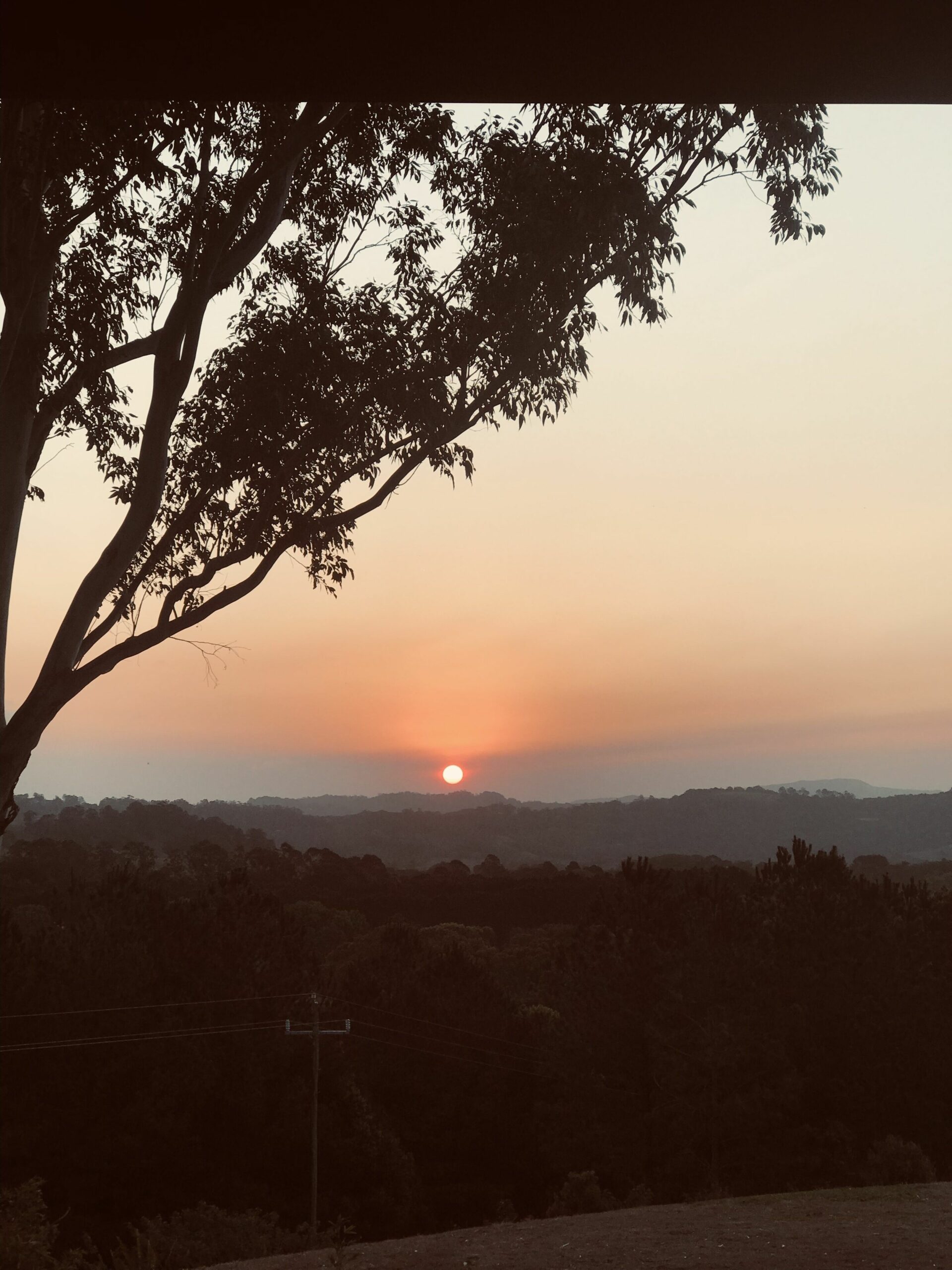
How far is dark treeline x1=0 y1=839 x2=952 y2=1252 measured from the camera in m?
30.6

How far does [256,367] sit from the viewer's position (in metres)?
9.12

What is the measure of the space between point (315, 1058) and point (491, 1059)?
7.08 metres

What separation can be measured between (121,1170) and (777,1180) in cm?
1745

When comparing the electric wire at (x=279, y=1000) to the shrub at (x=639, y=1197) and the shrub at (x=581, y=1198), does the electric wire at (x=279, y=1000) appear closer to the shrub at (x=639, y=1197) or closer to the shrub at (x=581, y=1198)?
the shrub at (x=581, y=1198)

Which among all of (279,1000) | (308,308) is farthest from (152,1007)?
(308,308)

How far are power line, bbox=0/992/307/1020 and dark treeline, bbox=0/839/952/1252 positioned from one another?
0.45ft

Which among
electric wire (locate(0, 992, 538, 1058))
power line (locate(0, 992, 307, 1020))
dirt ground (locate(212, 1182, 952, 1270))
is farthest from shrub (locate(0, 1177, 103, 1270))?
power line (locate(0, 992, 307, 1020))

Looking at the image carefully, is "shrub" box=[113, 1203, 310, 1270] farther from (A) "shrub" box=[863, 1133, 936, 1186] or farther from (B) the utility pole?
(A) "shrub" box=[863, 1133, 936, 1186]

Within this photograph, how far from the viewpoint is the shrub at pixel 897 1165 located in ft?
81.9

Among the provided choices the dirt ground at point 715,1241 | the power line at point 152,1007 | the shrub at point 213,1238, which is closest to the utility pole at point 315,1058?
the power line at point 152,1007

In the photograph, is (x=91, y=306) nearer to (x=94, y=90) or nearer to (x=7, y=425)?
(x=7, y=425)

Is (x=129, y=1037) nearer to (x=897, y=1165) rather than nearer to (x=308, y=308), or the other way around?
(x=897, y=1165)

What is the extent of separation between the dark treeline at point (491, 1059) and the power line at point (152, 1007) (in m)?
0.14

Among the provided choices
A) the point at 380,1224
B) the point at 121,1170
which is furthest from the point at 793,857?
the point at 121,1170
